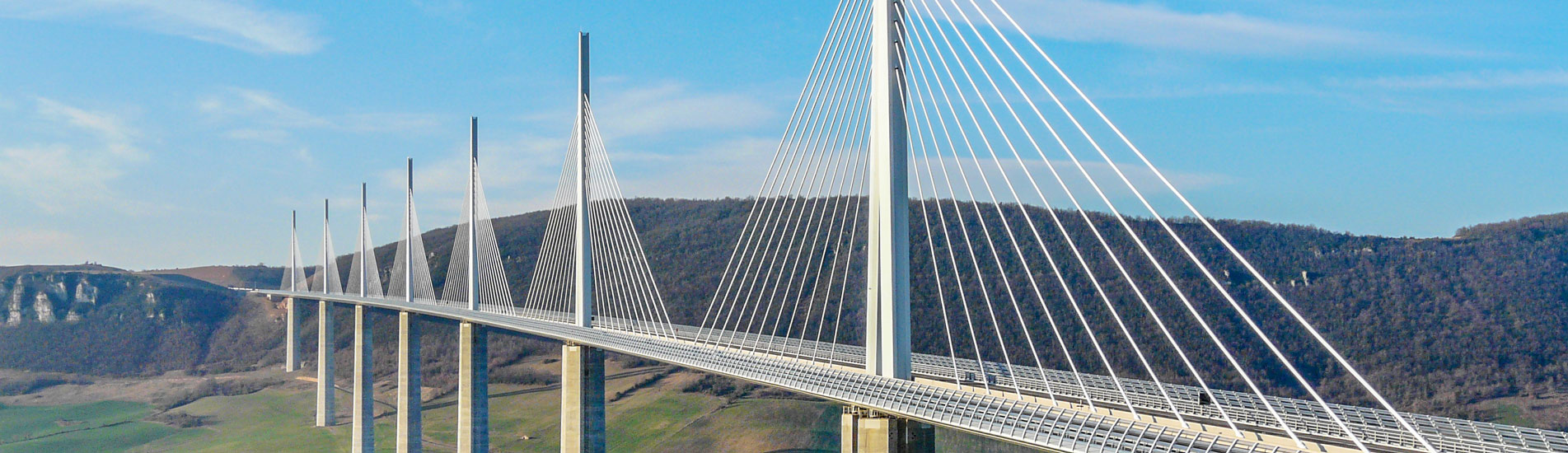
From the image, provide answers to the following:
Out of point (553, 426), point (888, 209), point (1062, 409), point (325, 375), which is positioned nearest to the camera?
point (1062, 409)

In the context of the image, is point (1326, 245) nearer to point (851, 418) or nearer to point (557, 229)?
point (557, 229)

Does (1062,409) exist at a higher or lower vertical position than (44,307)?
lower

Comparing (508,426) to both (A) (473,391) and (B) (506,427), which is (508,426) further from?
(A) (473,391)

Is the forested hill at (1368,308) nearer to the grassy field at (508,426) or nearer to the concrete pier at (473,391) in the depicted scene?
the grassy field at (508,426)

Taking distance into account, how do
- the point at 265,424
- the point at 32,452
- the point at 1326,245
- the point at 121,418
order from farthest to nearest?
the point at 121,418 → the point at 265,424 → the point at 32,452 → the point at 1326,245

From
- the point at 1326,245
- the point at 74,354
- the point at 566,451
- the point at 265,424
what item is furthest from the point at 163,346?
the point at 1326,245

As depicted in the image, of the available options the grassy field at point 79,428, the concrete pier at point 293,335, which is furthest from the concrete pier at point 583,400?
the concrete pier at point 293,335

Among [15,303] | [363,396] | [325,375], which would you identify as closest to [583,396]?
[363,396]
